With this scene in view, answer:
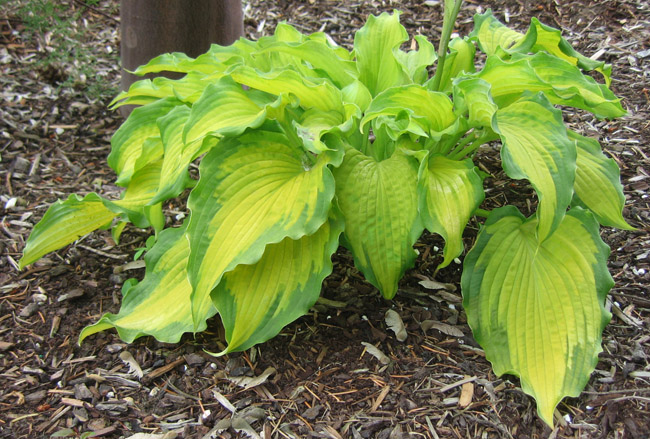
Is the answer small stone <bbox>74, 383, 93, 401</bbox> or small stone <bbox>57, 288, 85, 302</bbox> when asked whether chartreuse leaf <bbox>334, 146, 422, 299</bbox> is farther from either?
small stone <bbox>57, 288, 85, 302</bbox>

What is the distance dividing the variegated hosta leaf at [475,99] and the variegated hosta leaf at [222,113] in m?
0.65

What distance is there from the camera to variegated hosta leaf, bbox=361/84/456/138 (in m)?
1.96

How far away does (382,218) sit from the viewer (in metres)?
1.96

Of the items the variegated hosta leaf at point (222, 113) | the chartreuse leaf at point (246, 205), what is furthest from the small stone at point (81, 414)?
the variegated hosta leaf at point (222, 113)

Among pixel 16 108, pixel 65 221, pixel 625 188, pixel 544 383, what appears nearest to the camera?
pixel 544 383

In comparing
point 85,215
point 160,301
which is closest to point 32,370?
point 160,301

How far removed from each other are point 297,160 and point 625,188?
1572 millimetres

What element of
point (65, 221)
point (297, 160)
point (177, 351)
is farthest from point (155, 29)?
point (177, 351)

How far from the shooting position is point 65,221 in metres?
2.43

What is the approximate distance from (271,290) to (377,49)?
3.94 feet

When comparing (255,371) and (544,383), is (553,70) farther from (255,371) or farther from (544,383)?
(255,371)

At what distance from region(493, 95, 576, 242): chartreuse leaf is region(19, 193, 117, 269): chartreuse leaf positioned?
5.21 feet

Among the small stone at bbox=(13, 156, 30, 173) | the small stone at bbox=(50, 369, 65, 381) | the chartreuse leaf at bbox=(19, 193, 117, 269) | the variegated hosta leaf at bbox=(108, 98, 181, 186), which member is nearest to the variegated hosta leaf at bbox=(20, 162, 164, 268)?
the chartreuse leaf at bbox=(19, 193, 117, 269)

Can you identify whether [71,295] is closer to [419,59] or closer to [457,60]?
[419,59]
